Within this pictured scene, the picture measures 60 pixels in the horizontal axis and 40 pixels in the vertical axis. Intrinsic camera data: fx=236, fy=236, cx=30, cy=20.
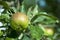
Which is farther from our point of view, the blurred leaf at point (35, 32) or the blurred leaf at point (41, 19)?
the blurred leaf at point (41, 19)

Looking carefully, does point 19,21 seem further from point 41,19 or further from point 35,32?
point 41,19

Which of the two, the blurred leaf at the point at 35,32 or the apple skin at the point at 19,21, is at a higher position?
the apple skin at the point at 19,21

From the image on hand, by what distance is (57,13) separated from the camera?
3160mm

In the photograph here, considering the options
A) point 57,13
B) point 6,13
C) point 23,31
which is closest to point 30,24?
point 23,31

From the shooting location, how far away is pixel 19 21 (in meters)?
1.34

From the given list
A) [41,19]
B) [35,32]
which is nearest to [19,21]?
[35,32]

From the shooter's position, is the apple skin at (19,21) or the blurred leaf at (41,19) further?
the blurred leaf at (41,19)

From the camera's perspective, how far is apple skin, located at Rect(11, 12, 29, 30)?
1318 millimetres

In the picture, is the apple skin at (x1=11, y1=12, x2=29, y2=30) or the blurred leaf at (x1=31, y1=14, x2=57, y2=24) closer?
the apple skin at (x1=11, y1=12, x2=29, y2=30)

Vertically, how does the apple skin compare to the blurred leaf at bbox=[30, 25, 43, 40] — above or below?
above

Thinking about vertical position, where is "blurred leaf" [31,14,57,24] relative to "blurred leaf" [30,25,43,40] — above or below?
above

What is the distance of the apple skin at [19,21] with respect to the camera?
132 centimetres

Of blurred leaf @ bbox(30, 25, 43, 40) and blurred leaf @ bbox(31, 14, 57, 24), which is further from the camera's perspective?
blurred leaf @ bbox(31, 14, 57, 24)

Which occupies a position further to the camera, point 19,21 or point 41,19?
point 41,19
